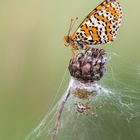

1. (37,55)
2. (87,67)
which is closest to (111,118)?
(37,55)

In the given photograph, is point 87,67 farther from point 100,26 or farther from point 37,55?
point 37,55

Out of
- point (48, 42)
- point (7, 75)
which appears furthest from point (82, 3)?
point (7, 75)

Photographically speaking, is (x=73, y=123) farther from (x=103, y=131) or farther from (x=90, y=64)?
(x=90, y=64)

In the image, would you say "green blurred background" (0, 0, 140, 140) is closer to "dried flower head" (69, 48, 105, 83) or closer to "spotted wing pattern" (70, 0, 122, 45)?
"spotted wing pattern" (70, 0, 122, 45)

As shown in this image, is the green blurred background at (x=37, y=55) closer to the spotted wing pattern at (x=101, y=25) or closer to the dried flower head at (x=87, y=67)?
the spotted wing pattern at (x=101, y=25)

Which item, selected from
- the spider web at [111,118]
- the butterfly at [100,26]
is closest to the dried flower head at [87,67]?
the butterfly at [100,26]

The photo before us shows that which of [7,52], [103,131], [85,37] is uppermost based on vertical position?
[85,37]

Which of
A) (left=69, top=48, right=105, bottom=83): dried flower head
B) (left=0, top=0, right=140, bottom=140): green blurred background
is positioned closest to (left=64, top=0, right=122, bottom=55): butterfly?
(left=69, top=48, right=105, bottom=83): dried flower head
